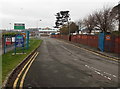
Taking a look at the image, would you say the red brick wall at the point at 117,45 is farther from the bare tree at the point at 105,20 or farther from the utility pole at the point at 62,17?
the utility pole at the point at 62,17

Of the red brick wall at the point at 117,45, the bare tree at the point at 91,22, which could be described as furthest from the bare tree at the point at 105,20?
the red brick wall at the point at 117,45

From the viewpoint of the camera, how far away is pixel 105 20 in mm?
46469

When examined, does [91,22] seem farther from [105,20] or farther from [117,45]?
[117,45]

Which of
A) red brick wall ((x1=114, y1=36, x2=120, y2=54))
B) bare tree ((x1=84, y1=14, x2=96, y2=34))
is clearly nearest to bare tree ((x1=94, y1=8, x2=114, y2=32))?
bare tree ((x1=84, y1=14, x2=96, y2=34))

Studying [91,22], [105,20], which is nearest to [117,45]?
[105,20]

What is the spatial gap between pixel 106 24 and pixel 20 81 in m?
41.4

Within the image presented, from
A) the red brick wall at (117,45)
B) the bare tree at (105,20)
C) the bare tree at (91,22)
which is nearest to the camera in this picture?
the red brick wall at (117,45)

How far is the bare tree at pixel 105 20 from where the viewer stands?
1807 inches

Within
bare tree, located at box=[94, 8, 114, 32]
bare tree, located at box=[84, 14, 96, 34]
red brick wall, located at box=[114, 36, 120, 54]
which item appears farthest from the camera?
bare tree, located at box=[84, 14, 96, 34]

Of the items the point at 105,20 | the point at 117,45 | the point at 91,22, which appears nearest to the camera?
the point at 117,45

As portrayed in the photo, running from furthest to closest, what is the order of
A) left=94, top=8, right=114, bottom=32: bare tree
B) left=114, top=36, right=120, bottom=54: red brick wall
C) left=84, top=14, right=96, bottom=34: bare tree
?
left=84, top=14, right=96, bottom=34: bare tree
left=94, top=8, right=114, bottom=32: bare tree
left=114, top=36, right=120, bottom=54: red brick wall

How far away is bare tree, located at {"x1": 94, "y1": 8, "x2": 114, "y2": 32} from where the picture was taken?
4589 cm

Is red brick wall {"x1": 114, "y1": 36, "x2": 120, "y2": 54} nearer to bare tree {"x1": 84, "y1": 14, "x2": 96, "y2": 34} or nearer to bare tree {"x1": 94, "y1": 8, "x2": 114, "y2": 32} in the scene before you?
bare tree {"x1": 94, "y1": 8, "x2": 114, "y2": 32}

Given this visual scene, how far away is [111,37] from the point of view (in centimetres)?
1988
